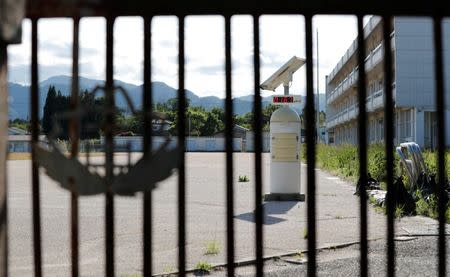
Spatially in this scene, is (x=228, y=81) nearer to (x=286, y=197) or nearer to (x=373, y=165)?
(x=286, y=197)

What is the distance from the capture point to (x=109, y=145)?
2627 mm

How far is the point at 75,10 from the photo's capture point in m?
2.68

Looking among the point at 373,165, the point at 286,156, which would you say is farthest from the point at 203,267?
the point at 373,165

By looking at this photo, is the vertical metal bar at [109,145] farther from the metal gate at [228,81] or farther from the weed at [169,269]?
the weed at [169,269]

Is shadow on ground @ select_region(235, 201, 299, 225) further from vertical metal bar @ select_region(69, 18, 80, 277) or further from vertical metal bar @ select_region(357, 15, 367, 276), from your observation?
vertical metal bar @ select_region(69, 18, 80, 277)

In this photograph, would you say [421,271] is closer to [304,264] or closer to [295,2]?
[304,264]

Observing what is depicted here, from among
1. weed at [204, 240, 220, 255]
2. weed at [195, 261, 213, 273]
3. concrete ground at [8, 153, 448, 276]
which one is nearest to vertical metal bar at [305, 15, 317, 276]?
concrete ground at [8, 153, 448, 276]

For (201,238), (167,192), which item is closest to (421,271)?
(201,238)

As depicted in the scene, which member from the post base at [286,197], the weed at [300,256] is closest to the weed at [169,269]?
the weed at [300,256]

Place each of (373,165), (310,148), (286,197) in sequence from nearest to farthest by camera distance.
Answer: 1. (310,148)
2. (286,197)
3. (373,165)

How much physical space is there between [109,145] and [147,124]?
20 cm

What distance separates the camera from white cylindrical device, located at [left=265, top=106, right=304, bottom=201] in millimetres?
12352

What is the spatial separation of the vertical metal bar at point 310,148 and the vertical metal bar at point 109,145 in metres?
0.90

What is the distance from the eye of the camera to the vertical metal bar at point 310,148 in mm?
2787
